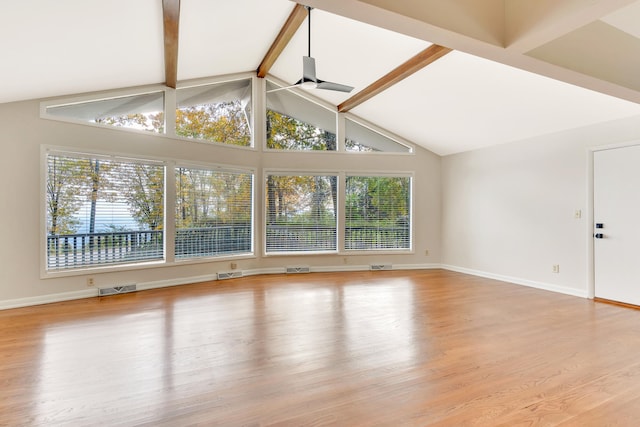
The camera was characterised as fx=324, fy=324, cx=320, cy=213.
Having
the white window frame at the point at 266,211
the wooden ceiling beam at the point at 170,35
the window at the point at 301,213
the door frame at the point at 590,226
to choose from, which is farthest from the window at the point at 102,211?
the door frame at the point at 590,226

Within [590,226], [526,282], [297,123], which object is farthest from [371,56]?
[526,282]

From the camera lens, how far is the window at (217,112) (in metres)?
5.43

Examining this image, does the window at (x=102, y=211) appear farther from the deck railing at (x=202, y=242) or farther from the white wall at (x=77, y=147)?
the white wall at (x=77, y=147)

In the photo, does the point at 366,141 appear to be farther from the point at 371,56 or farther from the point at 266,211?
the point at 266,211

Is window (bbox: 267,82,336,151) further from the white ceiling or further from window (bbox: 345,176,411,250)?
window (bbox: 345,176,411,250)

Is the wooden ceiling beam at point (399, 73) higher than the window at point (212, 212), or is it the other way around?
the wooden ceiling beam at point (399, 73)

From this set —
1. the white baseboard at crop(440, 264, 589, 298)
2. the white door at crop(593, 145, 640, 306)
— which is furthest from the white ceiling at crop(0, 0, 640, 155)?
the white baseboard at crop(440, 264, 589, 298)

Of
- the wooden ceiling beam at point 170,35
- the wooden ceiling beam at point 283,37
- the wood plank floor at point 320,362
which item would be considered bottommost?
the wood plank floor at point 320,362

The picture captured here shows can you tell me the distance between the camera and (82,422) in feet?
5.92

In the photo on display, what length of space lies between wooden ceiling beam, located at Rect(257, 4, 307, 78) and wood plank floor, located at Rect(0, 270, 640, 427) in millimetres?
3646

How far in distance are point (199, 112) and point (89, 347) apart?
4003 mm

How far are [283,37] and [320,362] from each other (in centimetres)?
427

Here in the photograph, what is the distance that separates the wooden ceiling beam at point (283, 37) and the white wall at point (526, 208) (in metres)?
4.03

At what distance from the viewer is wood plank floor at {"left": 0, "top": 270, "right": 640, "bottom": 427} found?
1.91 meters
